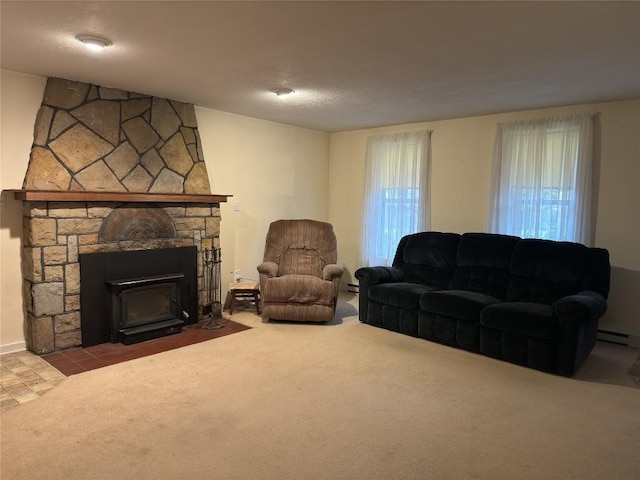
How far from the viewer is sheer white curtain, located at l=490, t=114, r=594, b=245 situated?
4.36 m

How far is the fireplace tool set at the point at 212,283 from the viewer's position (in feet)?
15.7

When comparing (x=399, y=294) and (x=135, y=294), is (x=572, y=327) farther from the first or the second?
(x=135, y=294)

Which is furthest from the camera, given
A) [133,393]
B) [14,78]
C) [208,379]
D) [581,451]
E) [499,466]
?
[14,78]

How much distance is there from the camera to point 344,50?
2.92 metres

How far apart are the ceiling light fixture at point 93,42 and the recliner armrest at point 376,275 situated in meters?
3.13

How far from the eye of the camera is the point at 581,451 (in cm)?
239

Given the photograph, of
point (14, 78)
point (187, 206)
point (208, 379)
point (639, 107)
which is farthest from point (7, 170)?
point (639, 107)

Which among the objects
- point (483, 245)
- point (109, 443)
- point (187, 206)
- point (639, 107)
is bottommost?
point (109, 443)

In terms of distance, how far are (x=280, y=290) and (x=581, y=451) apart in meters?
2.95

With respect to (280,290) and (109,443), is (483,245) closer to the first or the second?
(280,290)

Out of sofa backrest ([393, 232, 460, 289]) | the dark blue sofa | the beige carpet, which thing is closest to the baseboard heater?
the dark blue sofa

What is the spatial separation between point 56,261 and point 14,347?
82 centimetres

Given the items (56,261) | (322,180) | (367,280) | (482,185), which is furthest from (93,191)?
(482,185)

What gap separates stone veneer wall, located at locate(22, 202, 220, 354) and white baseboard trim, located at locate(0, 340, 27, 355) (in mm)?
77
